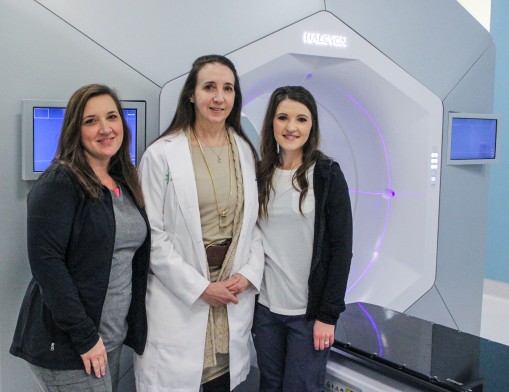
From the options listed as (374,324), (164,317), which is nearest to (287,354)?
(164,317)

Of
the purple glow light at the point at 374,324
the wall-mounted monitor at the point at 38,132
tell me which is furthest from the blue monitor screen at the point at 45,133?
the purple glow light at the point at 374,324

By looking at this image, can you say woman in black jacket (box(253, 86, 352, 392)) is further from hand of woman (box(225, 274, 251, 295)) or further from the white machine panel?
the white machine panel

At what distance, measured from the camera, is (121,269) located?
59.1 inches

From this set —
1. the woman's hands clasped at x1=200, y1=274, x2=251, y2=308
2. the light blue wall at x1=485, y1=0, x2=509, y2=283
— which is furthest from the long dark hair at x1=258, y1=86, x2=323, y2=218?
the light blue wall at x1=485, y1=0, x2=509, y2=283

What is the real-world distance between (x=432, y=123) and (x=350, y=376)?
1213mm

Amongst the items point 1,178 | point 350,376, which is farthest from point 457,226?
point 1,178

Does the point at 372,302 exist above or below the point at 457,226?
below

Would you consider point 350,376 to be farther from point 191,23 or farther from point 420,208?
point 191,23

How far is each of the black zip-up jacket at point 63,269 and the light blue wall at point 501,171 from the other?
391 centimetres

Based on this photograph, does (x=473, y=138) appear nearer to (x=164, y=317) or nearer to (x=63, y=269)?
(x=164, y=317)

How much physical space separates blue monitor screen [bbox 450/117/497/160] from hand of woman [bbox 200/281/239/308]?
1489mm

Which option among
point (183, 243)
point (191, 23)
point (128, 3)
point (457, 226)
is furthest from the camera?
point (457, 226)

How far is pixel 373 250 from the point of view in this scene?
2.71 metres

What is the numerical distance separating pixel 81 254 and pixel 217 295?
1.39 feet
